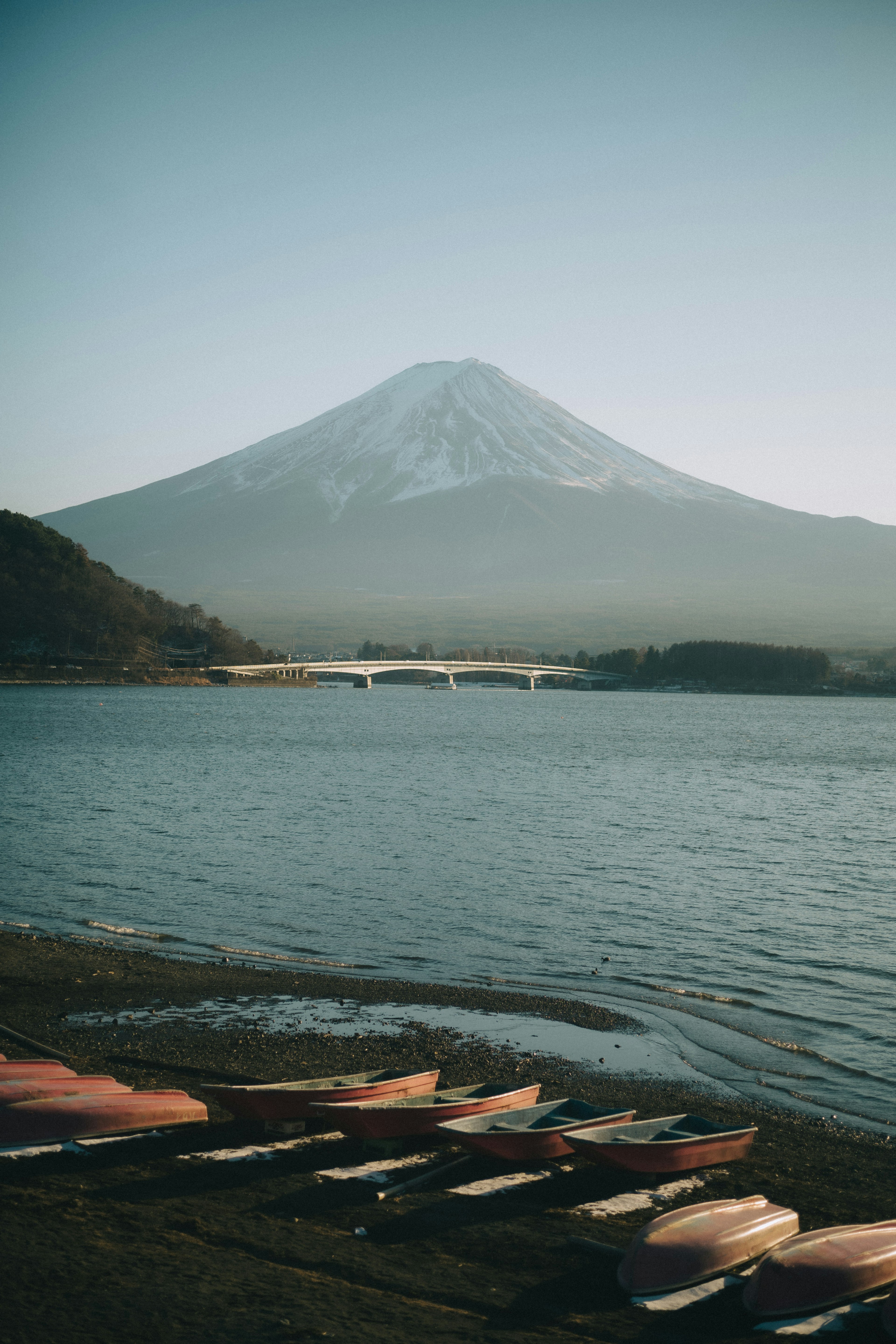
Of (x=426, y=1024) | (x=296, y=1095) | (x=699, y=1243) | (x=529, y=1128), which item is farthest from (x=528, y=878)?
(x=699, y=1243)

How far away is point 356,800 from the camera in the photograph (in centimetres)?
4178

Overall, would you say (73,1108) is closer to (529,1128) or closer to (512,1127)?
(512,1127)

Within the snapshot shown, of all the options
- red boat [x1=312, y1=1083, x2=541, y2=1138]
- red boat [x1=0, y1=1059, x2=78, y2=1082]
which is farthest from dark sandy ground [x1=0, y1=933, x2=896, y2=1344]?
red boat [x1=0, y1=1059, x2=78, y2=1082]

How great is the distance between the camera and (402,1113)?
9.13 m

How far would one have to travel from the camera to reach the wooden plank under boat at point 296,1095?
934 centimetres

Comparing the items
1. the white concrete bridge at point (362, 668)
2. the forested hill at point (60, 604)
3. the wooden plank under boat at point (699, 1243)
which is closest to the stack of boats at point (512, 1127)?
the wooden plank under boat at point (699, 1243)

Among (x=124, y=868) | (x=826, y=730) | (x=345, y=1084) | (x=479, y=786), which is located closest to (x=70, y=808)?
(x=124, y=868)

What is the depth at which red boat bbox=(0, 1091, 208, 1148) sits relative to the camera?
29.0ft

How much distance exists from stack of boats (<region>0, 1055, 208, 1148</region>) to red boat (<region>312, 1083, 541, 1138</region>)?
1.46 meters

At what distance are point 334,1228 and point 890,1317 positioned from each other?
404 centimetres

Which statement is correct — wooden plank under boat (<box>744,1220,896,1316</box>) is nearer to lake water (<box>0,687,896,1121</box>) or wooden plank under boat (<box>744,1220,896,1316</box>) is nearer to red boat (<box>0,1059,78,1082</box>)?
lake water (<box>0,687,896,1121</box>)

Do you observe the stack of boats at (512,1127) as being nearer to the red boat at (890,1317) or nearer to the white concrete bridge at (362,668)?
the red boat at (890,1317)

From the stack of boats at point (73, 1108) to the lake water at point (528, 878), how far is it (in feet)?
22.9

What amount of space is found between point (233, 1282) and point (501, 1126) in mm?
3113
